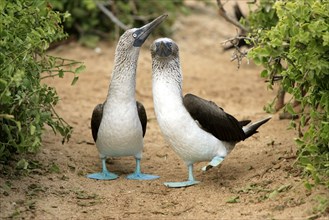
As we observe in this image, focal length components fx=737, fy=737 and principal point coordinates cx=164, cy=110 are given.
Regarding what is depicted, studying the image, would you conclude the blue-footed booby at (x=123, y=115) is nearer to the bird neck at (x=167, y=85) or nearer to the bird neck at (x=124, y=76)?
the bird neck at (x=124, y=76)

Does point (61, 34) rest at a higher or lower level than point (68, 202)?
higher

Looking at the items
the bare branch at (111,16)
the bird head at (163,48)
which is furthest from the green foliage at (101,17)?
the bird head at (163,48)

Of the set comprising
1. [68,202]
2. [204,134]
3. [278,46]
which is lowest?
[68,202]

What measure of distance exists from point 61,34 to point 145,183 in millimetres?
1466

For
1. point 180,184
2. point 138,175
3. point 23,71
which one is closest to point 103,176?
point 138,175

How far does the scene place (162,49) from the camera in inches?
240

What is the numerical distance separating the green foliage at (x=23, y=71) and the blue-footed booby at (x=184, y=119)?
795mm

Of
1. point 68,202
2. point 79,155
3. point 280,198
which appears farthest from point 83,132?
point 280,198

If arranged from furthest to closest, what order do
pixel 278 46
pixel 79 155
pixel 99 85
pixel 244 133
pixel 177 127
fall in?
pixel 99 85 → pixel 79 155 → pixel 244 133 → pixel 177 127 → pixel 278 46

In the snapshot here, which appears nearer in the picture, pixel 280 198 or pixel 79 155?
pixel 280 198

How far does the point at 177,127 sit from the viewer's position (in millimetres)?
5992

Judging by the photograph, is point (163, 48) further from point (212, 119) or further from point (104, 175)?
point (104, 175)

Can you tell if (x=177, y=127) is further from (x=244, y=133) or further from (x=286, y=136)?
(x=286, y=136)

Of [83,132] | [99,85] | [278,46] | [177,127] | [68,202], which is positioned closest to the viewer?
[278,46]
